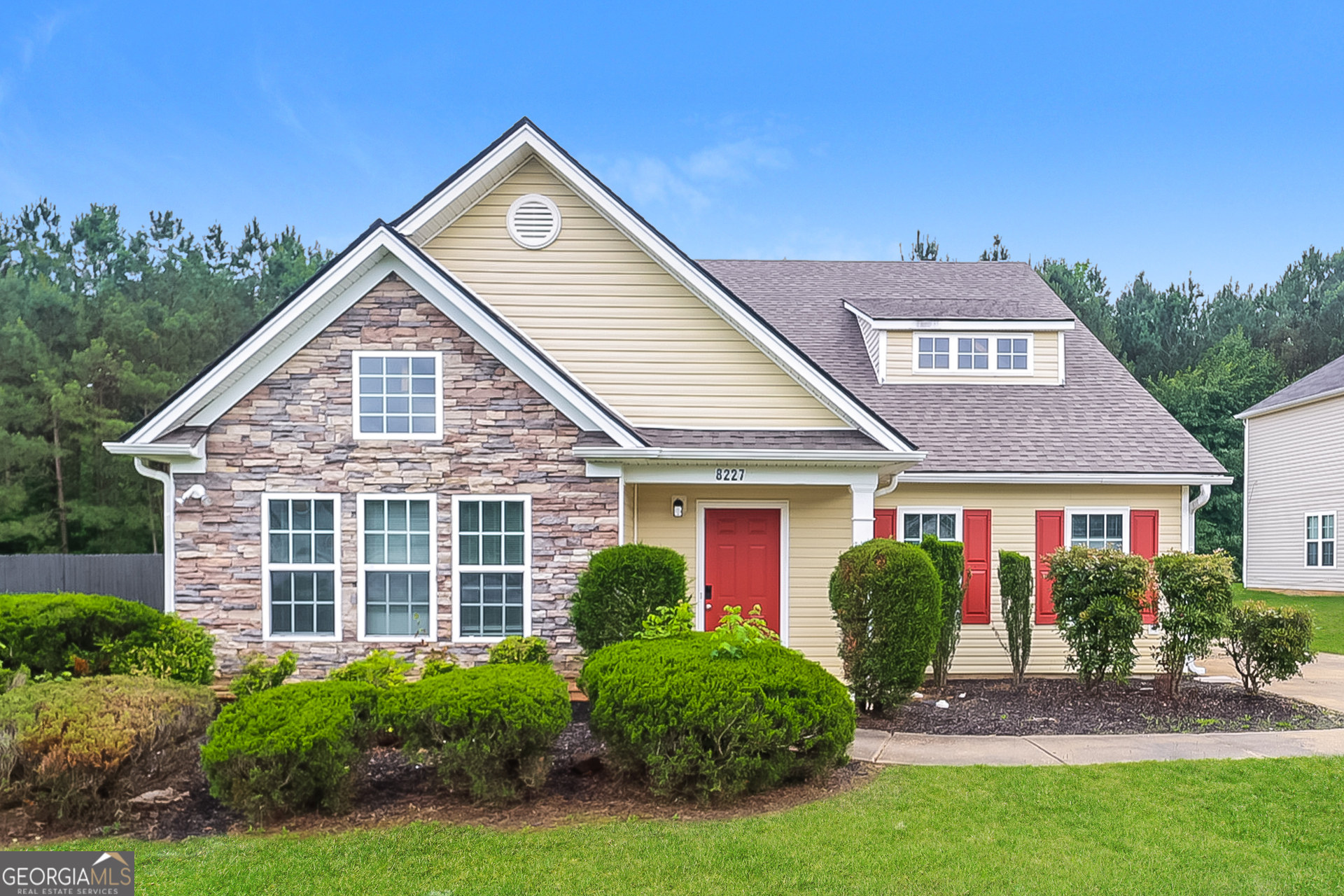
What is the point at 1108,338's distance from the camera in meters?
38.0

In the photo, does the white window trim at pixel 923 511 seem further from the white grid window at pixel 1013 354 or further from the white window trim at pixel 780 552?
the white grid window at pixel 1013 354

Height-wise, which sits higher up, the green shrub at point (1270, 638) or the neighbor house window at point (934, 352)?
the neighbor house window at point (934, 352)

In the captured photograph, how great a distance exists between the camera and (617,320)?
11023mm

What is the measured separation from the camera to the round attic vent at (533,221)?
11.1 meters

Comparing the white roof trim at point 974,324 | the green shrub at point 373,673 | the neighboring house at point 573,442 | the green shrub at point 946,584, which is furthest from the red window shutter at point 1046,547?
the green shrub at point 373,673

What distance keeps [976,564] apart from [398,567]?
25.7ft

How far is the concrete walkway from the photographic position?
23.9 feet

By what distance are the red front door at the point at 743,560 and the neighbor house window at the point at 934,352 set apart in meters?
4.47

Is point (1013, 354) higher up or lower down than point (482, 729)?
higher up

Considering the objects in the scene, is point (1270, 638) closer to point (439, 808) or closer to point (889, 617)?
point (889, 617)

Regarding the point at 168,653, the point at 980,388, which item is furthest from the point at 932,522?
the point at 168,653

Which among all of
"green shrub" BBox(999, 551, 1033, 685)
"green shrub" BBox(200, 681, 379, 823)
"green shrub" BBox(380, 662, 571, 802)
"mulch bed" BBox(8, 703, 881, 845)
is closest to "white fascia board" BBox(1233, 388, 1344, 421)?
"green shrub" BBox(999, 551, 1033, 685)

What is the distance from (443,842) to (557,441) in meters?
4.87

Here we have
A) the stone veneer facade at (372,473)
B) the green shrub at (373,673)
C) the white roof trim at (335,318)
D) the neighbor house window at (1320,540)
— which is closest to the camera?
the green shrub at (373,673)
